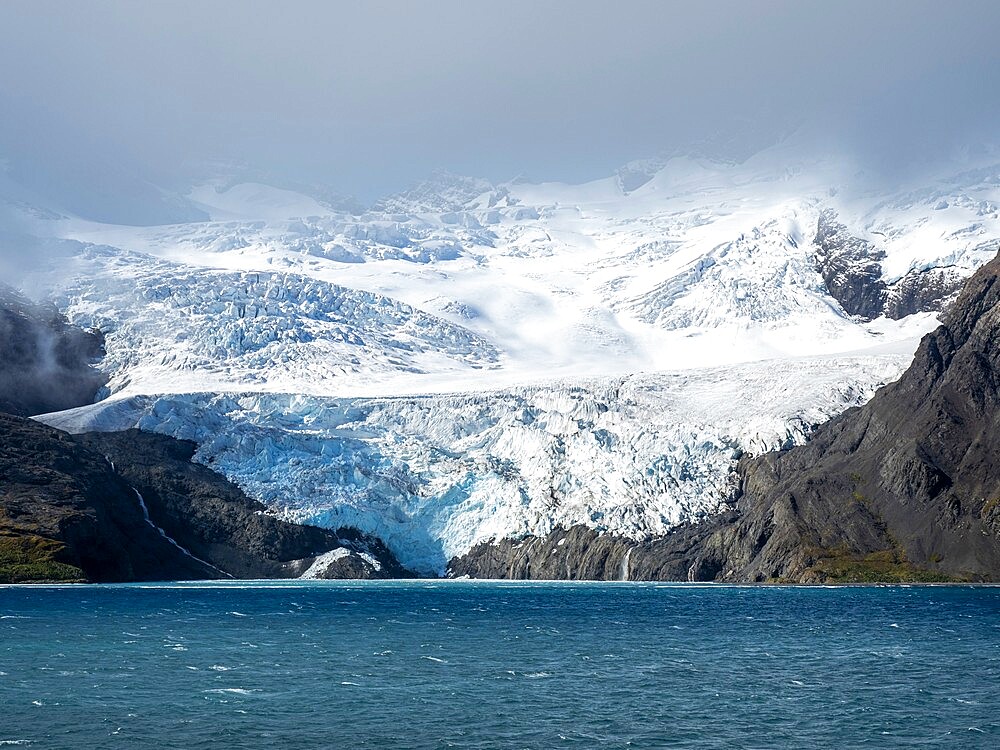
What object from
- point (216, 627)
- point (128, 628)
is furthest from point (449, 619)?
point (128, 628)

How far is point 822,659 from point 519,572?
386 feet

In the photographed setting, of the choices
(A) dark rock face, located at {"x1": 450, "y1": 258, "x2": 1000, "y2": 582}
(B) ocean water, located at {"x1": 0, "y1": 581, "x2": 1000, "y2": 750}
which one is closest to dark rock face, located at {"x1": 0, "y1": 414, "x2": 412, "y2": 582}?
Answer: (A) dark rock face, located at {"x1": 450, "y1": 258, "x2": 1000, "y2": 582}

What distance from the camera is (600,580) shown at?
185000 mm

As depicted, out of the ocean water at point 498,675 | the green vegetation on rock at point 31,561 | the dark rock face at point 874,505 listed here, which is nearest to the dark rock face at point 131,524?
the green vegetation on rock at point 31,561

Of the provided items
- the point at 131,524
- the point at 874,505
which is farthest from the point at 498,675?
the point at 131,524

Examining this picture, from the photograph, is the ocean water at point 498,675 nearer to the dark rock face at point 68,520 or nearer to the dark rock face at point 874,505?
the dark rock face at point 68,520

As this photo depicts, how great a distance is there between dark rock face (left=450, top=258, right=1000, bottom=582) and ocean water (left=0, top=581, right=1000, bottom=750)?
115ft

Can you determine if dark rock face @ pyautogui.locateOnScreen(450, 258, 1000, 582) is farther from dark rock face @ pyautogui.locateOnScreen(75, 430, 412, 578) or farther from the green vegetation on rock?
the green vegetation on rock

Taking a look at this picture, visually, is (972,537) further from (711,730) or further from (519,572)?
(711,730)

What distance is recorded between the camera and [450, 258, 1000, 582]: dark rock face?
156 meters

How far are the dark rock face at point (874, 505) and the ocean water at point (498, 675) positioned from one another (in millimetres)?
34980

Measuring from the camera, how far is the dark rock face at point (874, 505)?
6156 inches

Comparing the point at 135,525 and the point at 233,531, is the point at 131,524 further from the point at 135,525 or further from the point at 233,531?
the point at 233,531

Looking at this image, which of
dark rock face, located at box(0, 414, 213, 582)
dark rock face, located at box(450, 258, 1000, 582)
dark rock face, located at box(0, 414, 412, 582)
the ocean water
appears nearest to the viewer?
the ocean water
